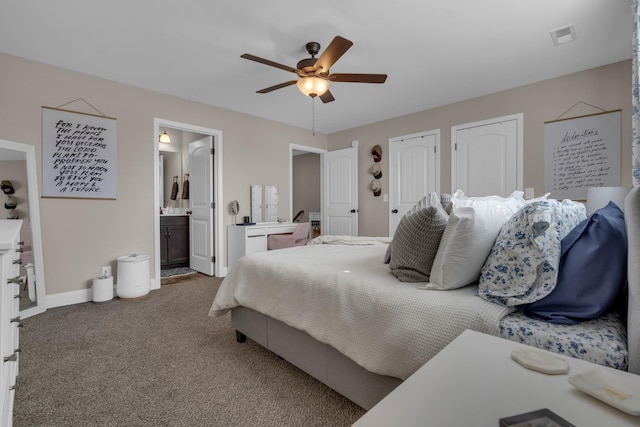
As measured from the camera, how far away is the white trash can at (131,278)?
3.27 m

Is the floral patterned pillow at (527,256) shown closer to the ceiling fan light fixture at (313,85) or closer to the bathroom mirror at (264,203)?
the ceiling fan light fixture at (313,85)

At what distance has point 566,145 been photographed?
11.1 ft

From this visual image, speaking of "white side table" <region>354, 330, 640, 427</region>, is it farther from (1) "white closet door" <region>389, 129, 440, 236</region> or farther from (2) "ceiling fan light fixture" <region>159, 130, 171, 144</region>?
(2) "ceiling fan light fixture" <region>159, 130, 171, 144</region>

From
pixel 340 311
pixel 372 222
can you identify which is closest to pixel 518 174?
pixel 372 222

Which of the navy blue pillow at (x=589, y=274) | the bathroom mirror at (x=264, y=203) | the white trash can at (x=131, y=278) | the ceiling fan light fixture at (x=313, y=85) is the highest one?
the ceiling fan light fixture at (x=313, y=85)

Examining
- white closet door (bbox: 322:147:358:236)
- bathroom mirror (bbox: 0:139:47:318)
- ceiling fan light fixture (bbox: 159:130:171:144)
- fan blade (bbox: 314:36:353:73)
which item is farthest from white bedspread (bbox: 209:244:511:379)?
ceiling fan light fixture (bbox: 159:130:171:144)

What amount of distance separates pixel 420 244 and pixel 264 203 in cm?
373

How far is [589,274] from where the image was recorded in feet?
3.36

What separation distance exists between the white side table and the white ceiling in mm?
2432

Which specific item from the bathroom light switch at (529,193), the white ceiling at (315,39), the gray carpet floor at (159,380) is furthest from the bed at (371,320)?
the bathroom light switch at (529,193)

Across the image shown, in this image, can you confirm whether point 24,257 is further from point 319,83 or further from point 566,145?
point 566,145

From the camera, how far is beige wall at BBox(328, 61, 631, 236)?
121 inches

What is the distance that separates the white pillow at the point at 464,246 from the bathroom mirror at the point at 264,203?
12.4 feet

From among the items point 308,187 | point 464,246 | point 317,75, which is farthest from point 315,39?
point 308,187
